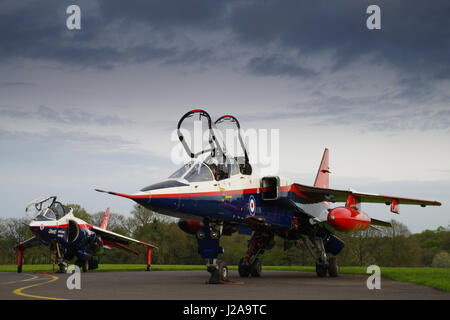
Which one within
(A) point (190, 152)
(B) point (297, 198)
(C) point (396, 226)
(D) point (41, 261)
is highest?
(A) point (190, 152)

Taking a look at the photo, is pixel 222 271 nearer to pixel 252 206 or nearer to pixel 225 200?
pixel 225 200

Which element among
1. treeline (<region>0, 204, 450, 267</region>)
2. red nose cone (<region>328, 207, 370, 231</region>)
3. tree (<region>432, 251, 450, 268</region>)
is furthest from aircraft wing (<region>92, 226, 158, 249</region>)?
tree (<region>432, 251, 450, 268</region>)

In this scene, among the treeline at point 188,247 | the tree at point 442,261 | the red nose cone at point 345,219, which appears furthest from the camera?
the tree at point 442,261

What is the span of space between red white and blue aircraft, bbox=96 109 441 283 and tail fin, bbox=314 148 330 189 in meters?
3.41

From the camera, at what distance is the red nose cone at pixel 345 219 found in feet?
52.4

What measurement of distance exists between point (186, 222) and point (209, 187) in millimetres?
4215

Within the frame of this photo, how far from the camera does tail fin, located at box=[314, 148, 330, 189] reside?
23.9 metres

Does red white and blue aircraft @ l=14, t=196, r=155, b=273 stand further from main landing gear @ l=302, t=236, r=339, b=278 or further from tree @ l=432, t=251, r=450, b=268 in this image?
tree @ l=432, t=251, r=450, b=268

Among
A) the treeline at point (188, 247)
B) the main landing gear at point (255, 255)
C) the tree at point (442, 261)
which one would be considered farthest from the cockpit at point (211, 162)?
the tree at point (442, 261)

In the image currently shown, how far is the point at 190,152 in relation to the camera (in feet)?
48.9

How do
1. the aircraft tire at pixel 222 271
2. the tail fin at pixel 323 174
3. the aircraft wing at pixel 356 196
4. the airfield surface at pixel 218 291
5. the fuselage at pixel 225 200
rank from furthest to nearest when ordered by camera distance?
the tail fin at pixel 323 174 < the aircraft wing at pixel 356 196 < the aircraft tire at pixel 222 271 < the fuselage at pixel 225 200 < the airfield surface at pixel 218 291

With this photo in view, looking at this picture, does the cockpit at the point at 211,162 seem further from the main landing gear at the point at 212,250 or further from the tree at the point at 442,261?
the tree at the point at 442,261
